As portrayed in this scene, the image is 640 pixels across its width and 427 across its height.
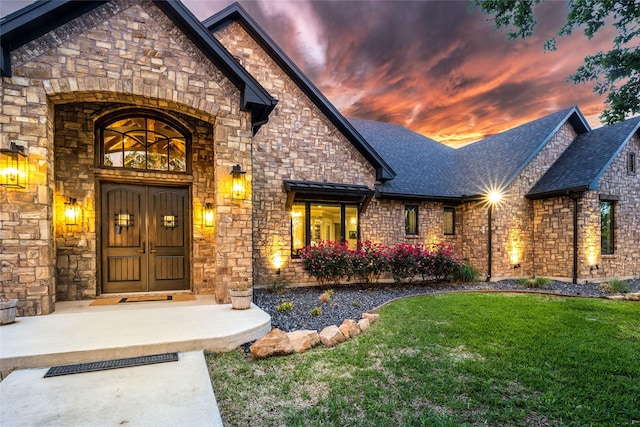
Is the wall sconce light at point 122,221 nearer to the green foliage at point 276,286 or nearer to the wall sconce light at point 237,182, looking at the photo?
the wall sconce light at point 237,182

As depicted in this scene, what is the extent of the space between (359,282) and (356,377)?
6.87 m

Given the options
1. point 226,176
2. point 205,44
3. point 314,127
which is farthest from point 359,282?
point 205,44

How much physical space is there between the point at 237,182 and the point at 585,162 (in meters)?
13.1

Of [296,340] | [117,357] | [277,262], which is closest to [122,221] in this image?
[117,357]

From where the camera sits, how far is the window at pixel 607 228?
458 inches

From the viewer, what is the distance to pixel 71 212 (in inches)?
246

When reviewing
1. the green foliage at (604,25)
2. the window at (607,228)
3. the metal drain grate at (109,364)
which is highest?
the green foliage at (604,25)

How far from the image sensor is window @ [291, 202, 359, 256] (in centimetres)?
970

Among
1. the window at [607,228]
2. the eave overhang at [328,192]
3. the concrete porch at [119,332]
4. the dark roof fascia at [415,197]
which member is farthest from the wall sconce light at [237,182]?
the window at [607,228]

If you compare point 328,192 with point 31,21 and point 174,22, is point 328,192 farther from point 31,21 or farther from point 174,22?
point 31,21

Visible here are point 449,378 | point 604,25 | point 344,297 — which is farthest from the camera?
point 344,297

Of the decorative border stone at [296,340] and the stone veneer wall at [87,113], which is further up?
the stone veneer wall at [87,113]

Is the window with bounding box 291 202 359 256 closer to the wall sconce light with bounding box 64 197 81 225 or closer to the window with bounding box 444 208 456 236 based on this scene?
the window with bounding box 444 208 456 236

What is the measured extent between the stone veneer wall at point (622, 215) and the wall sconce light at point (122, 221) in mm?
15089
